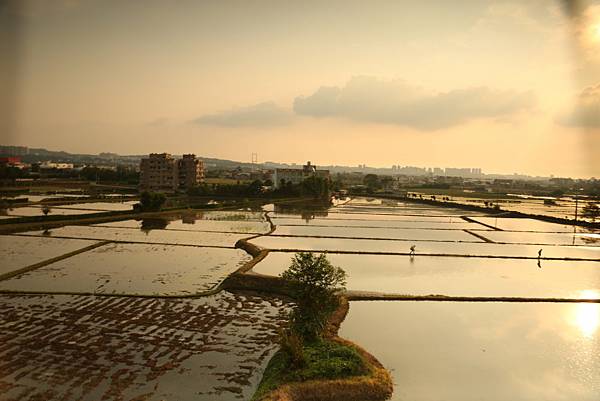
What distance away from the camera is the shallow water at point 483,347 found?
8.28 m

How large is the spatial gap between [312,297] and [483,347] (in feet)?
12.7

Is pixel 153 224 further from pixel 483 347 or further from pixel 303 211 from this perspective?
pixel 483 347

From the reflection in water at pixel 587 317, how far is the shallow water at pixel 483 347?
0.02 m

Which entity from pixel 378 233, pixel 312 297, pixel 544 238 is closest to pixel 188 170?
pixel 378 233

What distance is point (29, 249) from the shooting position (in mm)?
19406

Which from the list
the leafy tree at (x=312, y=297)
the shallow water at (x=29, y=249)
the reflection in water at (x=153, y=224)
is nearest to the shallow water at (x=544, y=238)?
the leafy tree at (x=312, y=297)

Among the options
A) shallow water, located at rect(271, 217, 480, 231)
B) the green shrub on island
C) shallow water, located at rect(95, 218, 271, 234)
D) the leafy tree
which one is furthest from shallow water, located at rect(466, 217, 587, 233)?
the leafy tree

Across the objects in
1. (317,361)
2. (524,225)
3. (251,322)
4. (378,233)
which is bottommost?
(251,322)

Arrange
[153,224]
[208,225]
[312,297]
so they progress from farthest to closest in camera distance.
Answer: [208,225]
[153,224]
[312,297]

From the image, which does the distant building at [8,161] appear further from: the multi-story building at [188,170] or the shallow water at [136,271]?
the shallow water at [136,271]

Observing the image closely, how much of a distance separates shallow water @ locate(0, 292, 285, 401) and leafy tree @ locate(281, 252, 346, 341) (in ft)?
2.77

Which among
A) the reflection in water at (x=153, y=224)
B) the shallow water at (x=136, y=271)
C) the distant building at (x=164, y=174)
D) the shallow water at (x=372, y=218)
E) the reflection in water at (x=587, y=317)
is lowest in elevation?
the reflection in water at (x=587, y=317)

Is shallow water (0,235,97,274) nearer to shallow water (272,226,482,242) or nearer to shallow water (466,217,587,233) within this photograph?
shallow water (272,226,482,242)

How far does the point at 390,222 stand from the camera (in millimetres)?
34531
